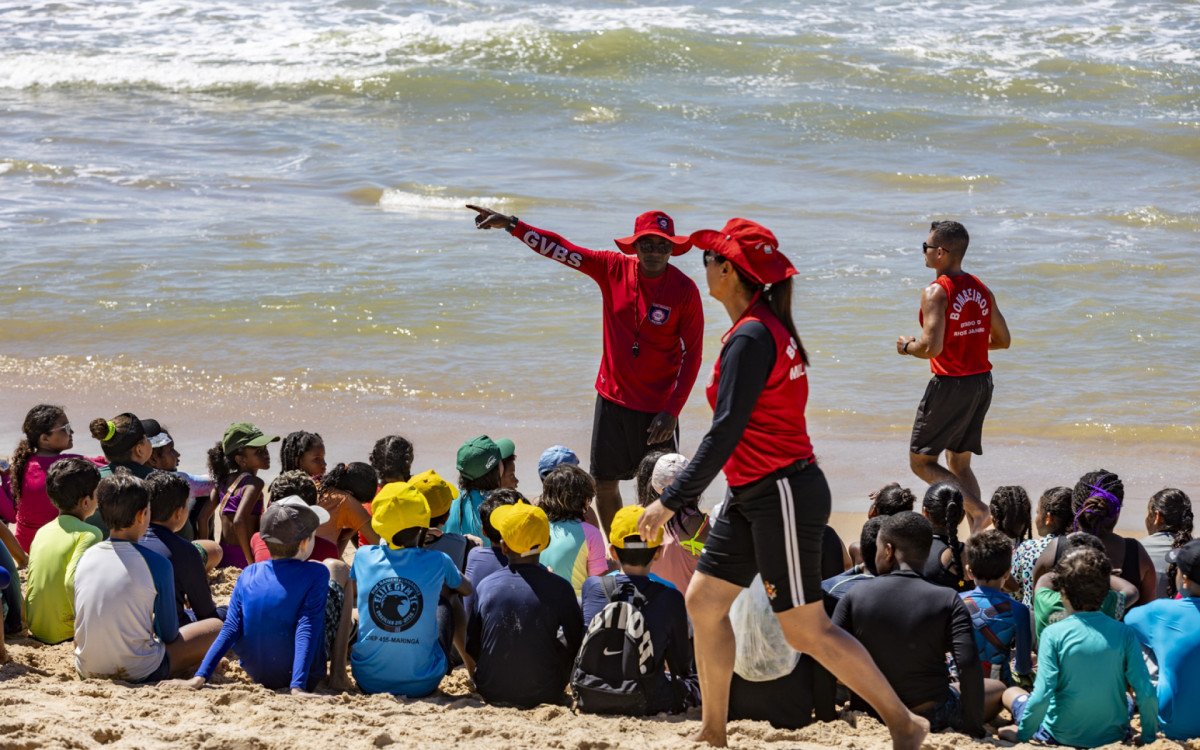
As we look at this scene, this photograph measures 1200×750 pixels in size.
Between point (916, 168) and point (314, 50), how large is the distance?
1370cm

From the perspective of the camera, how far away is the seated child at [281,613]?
16.7ft

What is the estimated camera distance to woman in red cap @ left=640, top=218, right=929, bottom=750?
411cm

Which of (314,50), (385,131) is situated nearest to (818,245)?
(385,131)

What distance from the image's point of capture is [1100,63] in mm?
25766

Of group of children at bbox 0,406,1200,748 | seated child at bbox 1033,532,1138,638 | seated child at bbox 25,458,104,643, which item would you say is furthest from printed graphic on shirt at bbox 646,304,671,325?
seated child at bbox 25,458,104,643

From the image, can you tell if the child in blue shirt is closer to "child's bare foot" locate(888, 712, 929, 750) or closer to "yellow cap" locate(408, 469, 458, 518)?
"yellow cap" locate(408, 469, 458, 518)

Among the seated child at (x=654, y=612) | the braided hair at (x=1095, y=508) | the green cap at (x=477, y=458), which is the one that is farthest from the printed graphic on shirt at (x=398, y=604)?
the braided hair at (x=1095, y=508)

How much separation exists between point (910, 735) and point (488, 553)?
1.88 m

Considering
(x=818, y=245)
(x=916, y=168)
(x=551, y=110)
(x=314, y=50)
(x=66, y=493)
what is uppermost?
(x=314, y=50)

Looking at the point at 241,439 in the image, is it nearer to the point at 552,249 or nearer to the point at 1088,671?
the point at 552,249

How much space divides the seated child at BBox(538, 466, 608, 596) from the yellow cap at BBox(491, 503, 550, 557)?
0.60m

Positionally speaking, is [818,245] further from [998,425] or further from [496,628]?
[496,628]

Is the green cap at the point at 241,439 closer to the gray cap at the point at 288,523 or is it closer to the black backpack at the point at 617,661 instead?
the gray cap at the point at 288,523

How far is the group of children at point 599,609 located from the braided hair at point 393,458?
2.33ft
